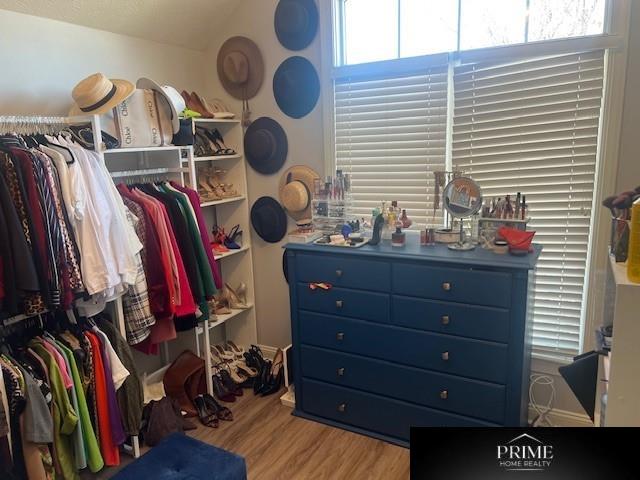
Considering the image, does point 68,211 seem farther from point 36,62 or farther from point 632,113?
point 632,113

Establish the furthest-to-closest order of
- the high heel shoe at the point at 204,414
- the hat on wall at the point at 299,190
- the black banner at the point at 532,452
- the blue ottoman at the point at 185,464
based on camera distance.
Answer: the hat on wall at the point at 299,190 → the high heel shoe at the point at 204,414 → the blue ottoman at the point at 185,464 → the black banner at the point at 532,452

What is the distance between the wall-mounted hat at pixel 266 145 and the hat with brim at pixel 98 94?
970mm

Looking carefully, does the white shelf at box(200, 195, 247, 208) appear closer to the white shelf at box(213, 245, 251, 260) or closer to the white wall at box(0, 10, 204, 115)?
the white shelf at box(213, 245, 251, 260)

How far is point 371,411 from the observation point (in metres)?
2.54

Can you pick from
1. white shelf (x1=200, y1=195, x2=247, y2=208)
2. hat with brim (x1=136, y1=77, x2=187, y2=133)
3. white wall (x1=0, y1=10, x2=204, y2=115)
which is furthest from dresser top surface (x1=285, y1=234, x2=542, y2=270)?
white wall (x1=0, y1=10, x2=204, y2=115)

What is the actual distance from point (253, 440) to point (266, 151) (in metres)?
1.73

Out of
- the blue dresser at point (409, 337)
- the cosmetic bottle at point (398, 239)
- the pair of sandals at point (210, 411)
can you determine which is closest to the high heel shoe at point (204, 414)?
the pair of sandals at point (210, 411)

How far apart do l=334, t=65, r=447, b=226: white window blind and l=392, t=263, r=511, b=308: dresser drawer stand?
1.71 feet

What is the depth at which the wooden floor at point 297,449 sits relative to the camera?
2.30m

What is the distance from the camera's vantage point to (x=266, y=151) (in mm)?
3074

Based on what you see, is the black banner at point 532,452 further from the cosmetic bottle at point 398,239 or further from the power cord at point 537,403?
the power cord at point 537,403

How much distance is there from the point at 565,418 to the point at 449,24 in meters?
2.17

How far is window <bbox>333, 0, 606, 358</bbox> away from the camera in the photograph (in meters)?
2.26

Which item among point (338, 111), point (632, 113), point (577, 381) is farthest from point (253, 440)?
point (632, 113)
